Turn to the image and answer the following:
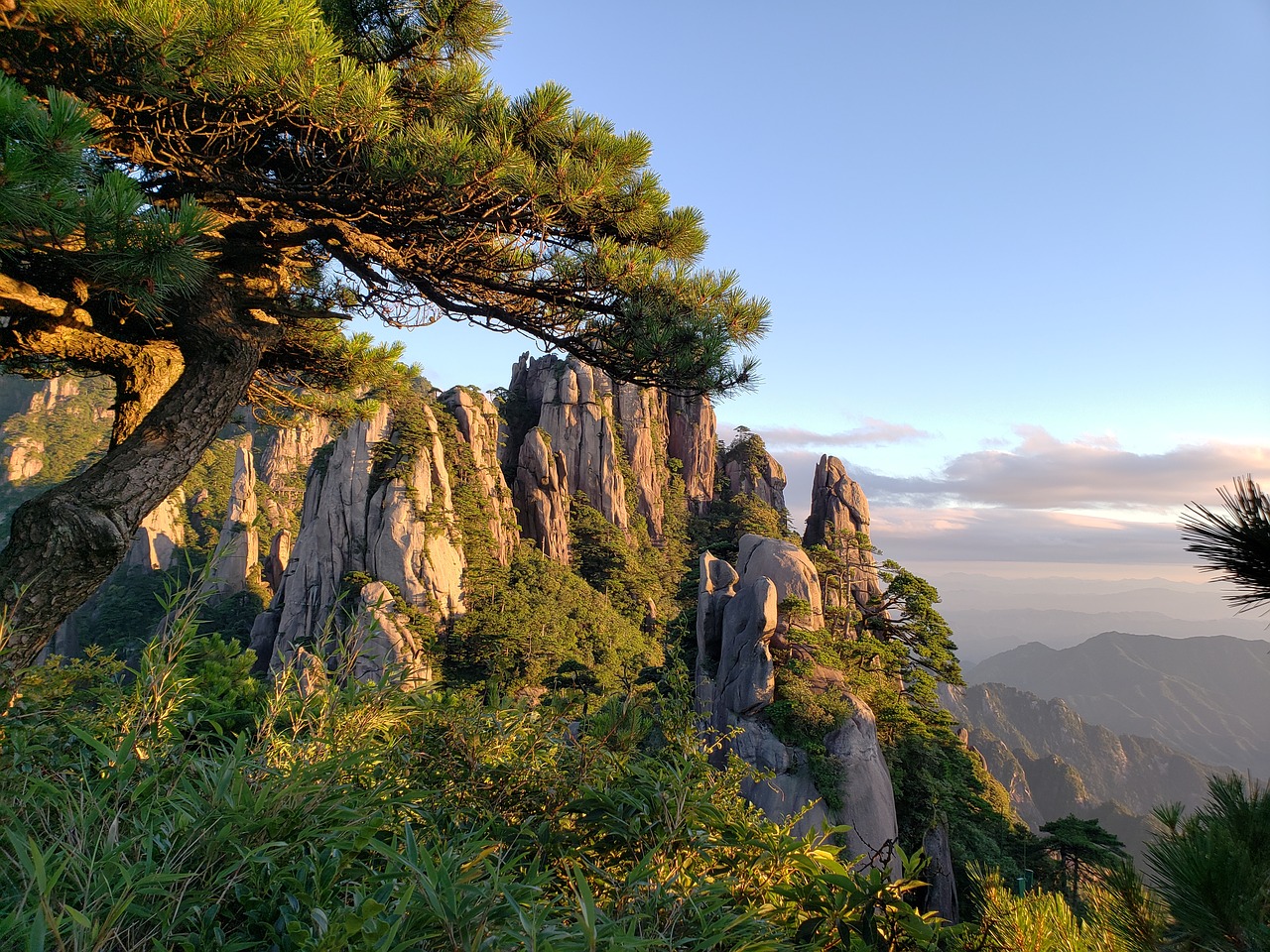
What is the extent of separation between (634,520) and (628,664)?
11972 mm

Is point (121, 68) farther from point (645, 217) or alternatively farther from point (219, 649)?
point (219, 649)

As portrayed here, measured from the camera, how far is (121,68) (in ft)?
10.3

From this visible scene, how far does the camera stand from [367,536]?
26.9 m

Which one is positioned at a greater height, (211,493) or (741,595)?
(211,493)

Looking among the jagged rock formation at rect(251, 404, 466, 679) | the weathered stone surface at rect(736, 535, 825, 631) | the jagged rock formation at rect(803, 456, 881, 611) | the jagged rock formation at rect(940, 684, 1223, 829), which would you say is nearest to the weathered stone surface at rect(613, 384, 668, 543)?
the jagged rock formation at rect(803, 456, 881, 611)

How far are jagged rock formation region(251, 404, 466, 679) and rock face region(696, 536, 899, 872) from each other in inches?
599

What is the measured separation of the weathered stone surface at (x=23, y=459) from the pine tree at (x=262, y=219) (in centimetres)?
6157

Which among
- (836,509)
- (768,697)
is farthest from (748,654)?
(836,509)

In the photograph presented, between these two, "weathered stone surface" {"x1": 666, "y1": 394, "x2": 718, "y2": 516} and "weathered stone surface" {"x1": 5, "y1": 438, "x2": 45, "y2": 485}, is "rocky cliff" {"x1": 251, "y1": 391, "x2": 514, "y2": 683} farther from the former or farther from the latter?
"weathered stone surface" {"x1": 5, "y1": 438, "x2": 45, "y2": 485}

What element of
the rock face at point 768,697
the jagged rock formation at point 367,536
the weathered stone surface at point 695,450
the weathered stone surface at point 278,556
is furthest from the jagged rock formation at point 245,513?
the rock face at point 768,697

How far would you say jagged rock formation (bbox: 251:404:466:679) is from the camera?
86.8ft

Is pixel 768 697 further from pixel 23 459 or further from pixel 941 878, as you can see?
pixel 23 459

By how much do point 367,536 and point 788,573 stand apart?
19519 millimetres

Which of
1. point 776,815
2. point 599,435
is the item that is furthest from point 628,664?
point 776,815
